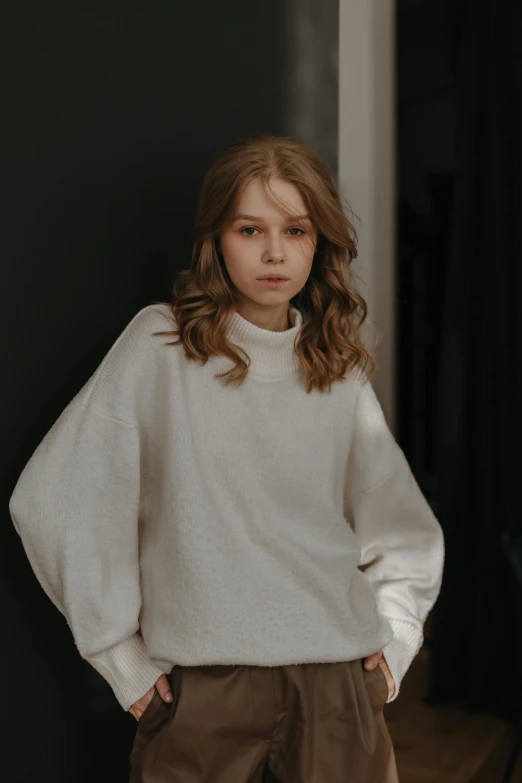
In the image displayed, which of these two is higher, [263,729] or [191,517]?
[191,517]

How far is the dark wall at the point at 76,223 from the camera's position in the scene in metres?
1.16

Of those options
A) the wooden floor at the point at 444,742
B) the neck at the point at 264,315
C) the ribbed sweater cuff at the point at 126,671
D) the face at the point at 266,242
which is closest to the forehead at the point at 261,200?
the face at the point at 266,242

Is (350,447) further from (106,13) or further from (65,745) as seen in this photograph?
(106,13)

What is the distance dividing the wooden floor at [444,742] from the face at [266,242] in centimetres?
151

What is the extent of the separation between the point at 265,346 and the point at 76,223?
0.32m

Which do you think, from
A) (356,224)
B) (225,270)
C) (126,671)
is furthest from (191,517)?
(356,224)

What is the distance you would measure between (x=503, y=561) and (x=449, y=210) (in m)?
1.03

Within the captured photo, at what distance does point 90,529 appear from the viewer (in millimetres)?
1184

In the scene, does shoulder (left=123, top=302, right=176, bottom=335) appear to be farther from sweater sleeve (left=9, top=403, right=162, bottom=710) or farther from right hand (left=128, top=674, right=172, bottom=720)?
right hand (left=128, top=674, right=172, bottom=720)

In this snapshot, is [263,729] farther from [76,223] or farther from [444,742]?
[444,742]

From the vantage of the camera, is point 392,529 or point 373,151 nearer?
point 392,529

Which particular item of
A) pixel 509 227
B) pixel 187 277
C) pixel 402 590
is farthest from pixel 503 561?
pixel 187 277

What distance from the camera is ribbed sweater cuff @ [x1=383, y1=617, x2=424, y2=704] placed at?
4.52ft

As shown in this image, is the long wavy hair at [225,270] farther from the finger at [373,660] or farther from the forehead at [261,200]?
the finger at [373,660]
